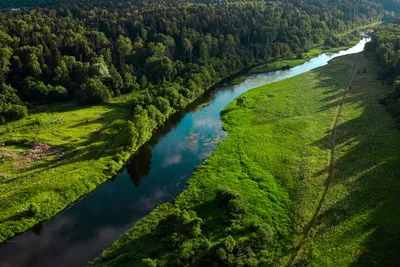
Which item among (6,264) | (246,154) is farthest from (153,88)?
(6,264)

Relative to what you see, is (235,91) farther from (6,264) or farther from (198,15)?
(6,264)

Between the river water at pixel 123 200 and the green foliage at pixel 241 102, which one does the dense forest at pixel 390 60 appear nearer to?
the green foliage at pixel 241 102

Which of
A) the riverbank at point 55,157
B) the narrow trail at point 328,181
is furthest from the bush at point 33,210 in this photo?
the narrow trail at point 328,181

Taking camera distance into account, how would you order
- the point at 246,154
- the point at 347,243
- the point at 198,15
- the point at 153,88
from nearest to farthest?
the point at 347,243 < the point at 246,154 < the point at 153,88 < the point at 198,15

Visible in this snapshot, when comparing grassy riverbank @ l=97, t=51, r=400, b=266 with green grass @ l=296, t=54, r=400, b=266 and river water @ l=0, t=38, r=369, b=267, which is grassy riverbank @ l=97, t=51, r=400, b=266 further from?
river water @ l=0, t=38, r=369, b=267

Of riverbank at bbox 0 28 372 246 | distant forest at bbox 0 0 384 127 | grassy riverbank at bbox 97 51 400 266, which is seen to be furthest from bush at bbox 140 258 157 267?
distant forest at bbox 0 0 384 127

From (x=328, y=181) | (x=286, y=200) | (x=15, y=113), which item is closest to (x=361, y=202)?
(x=328, y=181)
